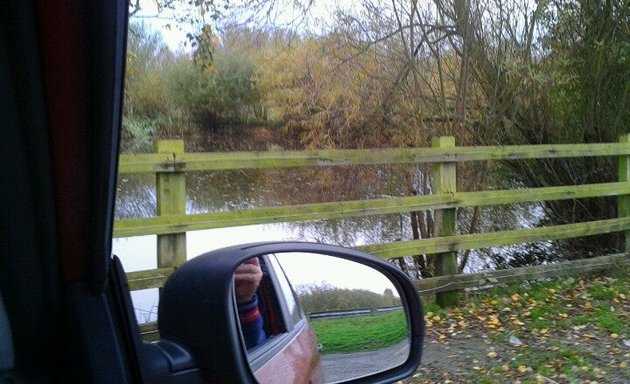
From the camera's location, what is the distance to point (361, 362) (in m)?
2.06

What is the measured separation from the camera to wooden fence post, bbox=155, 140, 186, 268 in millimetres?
4172

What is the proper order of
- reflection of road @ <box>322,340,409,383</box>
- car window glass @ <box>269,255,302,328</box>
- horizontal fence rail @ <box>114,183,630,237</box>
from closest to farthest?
car window glass @ <box>269,255,302,328</box>, reflection of road @ <box>322,340,409,383</box>, horizontal fence rail @ <box>114,183,630,237</box>

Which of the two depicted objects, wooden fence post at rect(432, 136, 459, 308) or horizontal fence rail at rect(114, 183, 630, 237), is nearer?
horizontal fence rail at rect(114, 183, 630, 237)

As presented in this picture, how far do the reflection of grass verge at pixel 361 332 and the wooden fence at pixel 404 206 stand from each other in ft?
5.51

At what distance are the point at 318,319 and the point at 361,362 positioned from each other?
241 millimetres

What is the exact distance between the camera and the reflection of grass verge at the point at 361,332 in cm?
191

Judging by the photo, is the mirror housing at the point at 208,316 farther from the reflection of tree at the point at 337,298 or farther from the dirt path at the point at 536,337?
the dirt path at the point at 536,337

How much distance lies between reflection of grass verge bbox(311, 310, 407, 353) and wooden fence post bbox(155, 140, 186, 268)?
7.25 ft

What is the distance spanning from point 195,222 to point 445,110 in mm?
4162

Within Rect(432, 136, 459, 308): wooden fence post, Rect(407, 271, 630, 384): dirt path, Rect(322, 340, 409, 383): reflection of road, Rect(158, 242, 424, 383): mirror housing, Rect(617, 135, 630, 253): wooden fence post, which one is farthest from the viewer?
Rect(617, 135, 630, 253): wooden fence post

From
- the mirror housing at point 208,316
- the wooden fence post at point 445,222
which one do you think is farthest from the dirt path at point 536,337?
the mirror housing at point 208,316

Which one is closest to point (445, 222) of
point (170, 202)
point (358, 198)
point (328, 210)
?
point (328, 210)

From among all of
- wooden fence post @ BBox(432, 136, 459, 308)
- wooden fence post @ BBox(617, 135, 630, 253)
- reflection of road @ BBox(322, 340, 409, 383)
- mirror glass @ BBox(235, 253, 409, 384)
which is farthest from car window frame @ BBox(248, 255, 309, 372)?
wooden fence post @ BBox(617, 135, 630, 253)

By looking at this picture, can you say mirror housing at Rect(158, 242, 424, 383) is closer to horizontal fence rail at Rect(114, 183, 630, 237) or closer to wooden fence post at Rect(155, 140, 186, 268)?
horizontal fence rail at Rect(114, 183, 630, 237)
